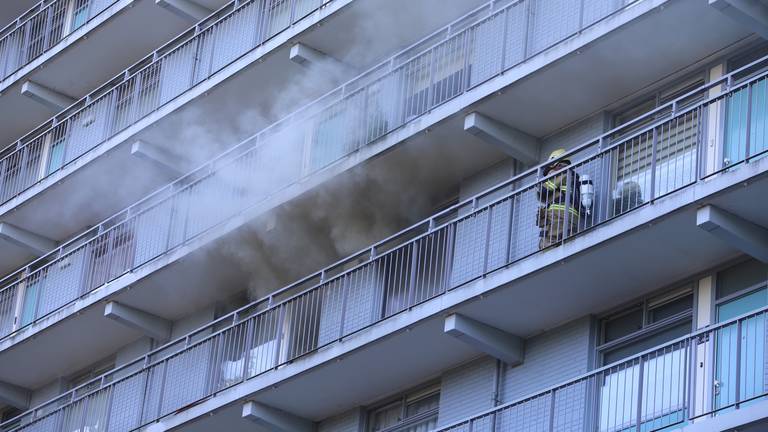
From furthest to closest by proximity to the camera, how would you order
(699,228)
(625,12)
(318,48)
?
(318,48), (625,12), (699,228)

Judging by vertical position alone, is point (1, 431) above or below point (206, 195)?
below

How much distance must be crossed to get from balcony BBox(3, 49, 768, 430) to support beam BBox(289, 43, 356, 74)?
3.18 meters

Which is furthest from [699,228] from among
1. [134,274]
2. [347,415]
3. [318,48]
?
[134,274]

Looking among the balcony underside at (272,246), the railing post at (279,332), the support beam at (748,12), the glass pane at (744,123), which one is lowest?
the railing post at (279,332)

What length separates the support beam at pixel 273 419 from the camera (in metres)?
27.8

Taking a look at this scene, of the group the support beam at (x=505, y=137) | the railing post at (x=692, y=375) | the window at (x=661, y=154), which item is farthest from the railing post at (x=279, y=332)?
the railing post at (x=692, y=375)

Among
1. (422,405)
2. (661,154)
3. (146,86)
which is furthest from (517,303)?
(146,86)

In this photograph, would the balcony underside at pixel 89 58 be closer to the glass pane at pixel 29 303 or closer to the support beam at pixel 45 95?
the support beam at pixel 45 95

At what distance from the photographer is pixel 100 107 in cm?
3541

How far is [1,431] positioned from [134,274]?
15.5 ft

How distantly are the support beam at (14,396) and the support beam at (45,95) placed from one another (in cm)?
569

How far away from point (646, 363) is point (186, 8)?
1417cm

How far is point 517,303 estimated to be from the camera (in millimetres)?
24828

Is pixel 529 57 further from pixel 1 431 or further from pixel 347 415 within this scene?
pixel 1 431
